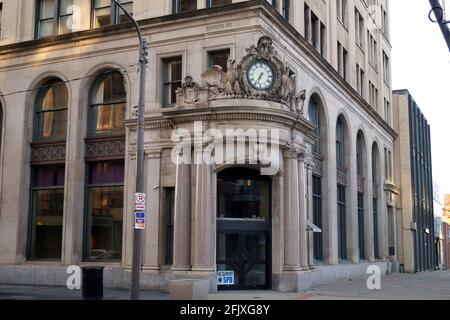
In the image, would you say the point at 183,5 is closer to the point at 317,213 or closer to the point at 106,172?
the point at 106,172

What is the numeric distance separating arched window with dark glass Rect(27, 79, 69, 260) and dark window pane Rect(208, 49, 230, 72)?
7.91 meters

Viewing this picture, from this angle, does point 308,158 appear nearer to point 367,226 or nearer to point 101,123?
point 101,123

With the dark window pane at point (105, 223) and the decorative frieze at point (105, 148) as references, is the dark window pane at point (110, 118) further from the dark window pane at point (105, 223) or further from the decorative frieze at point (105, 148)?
the dark window pane at point (105, 223)

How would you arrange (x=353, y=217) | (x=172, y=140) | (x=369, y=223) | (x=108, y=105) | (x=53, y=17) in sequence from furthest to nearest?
(x=369, y=223) → (x=353, y=217) → (x=53, y=17) → (x=108, y=105) → (x=172, y=140)

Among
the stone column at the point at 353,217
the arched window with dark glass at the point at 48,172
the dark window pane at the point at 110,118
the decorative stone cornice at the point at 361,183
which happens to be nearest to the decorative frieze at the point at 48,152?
the arched window with dark glass at the point at 48,172

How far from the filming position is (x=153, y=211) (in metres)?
25.4

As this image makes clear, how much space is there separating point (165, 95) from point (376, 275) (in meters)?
19.4

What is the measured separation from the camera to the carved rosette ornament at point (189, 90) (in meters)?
24.5

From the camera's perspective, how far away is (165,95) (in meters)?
26.8

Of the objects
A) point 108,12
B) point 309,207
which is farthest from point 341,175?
point 108,12

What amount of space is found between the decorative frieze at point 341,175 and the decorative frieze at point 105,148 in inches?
578

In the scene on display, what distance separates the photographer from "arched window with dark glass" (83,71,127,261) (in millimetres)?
27109

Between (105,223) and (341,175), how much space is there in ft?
52.9
